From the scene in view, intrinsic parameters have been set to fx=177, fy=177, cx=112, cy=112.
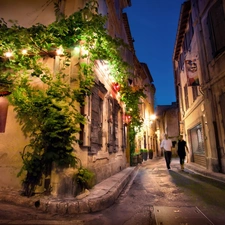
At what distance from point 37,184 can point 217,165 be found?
828cm

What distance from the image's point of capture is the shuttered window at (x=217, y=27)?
852 centimetres

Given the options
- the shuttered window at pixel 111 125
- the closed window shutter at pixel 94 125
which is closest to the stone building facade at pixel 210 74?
the shuttered window at pixel 111 125

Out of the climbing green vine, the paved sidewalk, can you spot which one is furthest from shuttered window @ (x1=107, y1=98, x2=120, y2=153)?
the paved sidewalk

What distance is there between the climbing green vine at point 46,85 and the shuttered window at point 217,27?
6128mm

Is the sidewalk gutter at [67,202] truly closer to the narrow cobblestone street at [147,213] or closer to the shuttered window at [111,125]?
the narrow cobblestone street at [147,213]

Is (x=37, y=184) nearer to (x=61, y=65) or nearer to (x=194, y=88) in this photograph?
(x=61, y=65)

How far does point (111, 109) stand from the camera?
336 inches

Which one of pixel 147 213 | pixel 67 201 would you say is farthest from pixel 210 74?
pixel 67 201

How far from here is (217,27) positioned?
8.84m

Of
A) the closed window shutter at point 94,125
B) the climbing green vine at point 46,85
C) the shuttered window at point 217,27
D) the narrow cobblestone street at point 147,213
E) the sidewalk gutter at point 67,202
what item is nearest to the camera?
the narrow cobblestone street at point 147,213

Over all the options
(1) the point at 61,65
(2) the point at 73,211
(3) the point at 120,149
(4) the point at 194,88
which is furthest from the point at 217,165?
(1) the point at 61,65

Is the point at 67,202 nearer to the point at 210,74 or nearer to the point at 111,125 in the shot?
the point at 111,125

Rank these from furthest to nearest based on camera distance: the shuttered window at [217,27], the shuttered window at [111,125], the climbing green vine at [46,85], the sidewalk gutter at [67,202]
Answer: the shuttered window at [217,27], the shuttered window at [111,125], the climbing green vine at [46,85], the sidewalk gutter at [67,202]

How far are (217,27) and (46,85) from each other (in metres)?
8.75
